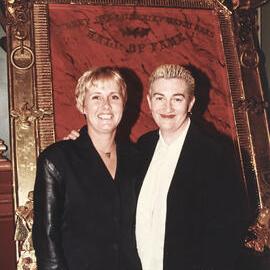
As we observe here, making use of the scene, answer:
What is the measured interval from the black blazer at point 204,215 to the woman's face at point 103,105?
0.30m

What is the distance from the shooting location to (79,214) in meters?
1.45

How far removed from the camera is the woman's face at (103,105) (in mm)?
1546

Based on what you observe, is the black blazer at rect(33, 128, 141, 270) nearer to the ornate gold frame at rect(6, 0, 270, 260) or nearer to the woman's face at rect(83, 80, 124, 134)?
the woman's face at rect(83, 80, 124, 134)

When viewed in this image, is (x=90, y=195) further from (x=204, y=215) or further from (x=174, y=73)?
(x=174, y=73)

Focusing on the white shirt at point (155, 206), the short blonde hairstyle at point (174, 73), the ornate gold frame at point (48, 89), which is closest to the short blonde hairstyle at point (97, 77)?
the short blonde hairstyle at point (174, 73)

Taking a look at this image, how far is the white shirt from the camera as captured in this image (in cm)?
154

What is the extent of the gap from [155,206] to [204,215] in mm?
187

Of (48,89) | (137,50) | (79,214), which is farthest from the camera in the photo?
(137,50)

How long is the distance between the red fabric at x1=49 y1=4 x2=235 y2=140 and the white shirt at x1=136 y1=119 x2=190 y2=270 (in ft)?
1.79

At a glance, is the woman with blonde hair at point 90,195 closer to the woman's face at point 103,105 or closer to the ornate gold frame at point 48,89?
the woman's face at point 103,105

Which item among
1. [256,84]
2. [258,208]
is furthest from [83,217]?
[256,84]

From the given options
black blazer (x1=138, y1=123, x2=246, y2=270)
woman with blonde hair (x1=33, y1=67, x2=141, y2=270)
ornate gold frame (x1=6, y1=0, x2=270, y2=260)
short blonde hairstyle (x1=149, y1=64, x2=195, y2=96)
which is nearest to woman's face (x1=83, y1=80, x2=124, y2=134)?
woman with blonde hair (x1=33, y1=67, x2=141, y2=270)

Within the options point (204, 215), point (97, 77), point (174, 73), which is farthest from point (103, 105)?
point (204, 215)

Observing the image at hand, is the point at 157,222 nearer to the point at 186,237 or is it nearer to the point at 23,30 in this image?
the point at 186,237
